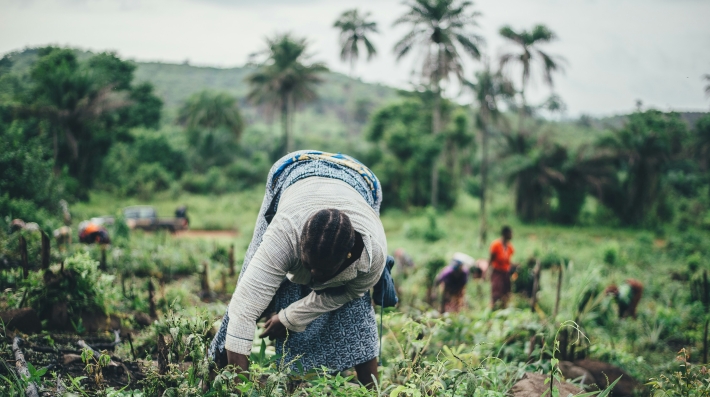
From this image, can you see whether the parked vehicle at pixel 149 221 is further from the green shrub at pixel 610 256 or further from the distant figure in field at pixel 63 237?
the green shrub at pixel 610 256

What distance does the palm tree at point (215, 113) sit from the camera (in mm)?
33500

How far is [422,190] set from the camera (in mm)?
27344

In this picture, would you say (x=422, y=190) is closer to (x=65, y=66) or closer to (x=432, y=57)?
(x=432, y=57)

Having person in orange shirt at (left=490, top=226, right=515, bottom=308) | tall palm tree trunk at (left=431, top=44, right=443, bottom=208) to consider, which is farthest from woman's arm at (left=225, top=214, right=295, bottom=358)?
tall palm tree trunk at (left=431, top=44, right=443, bottom=208)

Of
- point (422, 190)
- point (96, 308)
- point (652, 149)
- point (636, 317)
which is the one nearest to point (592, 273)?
point (636, 317)

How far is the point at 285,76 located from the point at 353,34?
5406 mm

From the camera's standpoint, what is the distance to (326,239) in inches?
65.2

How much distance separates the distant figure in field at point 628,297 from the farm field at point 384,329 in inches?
5.3

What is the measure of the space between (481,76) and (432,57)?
9.55 feet

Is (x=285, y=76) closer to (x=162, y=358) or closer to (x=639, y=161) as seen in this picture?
(x=639, y=161)

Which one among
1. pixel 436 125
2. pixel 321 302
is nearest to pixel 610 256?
pixel 321 302

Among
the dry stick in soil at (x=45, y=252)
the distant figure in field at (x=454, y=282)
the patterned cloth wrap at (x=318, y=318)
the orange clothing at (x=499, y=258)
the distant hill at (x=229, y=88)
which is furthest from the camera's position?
the distant hill at (x=229, y=88)

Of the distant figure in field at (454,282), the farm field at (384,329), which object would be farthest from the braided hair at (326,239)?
the distant figure in field at (454,282)

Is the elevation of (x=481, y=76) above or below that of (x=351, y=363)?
above
